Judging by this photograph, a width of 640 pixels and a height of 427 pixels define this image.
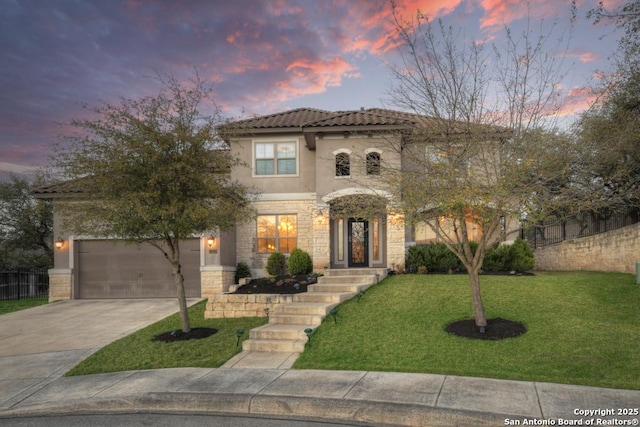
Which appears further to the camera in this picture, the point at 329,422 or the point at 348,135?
the point at 348,135

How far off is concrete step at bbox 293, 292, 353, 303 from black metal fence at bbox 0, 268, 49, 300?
18.3m

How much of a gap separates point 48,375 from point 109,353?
143 centimetres

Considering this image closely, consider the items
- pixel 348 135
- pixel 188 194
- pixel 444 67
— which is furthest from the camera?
pixel 348 135

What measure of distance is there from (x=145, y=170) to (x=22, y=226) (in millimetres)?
23415

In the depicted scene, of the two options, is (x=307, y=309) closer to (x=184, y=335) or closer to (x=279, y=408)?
(x=184, y=335)

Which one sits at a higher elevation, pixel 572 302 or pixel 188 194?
pixel 188 194

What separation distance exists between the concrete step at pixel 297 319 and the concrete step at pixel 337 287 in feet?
8.06

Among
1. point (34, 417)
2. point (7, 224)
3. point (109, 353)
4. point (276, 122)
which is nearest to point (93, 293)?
point (109, 353)

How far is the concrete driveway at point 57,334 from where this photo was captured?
8730 millimetres

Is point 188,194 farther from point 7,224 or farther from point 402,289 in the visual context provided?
point 7,224

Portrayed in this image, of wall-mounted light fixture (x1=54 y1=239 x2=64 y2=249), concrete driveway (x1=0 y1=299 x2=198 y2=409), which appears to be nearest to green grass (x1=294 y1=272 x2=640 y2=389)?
concrete driveway (x1=0 y1=299 x2=198 y2=409)

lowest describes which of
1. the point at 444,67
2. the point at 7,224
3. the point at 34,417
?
the point at 34,417

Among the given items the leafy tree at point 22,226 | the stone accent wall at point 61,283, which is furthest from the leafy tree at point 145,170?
the leafy tree at point 22,226

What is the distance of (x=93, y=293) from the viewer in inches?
715
